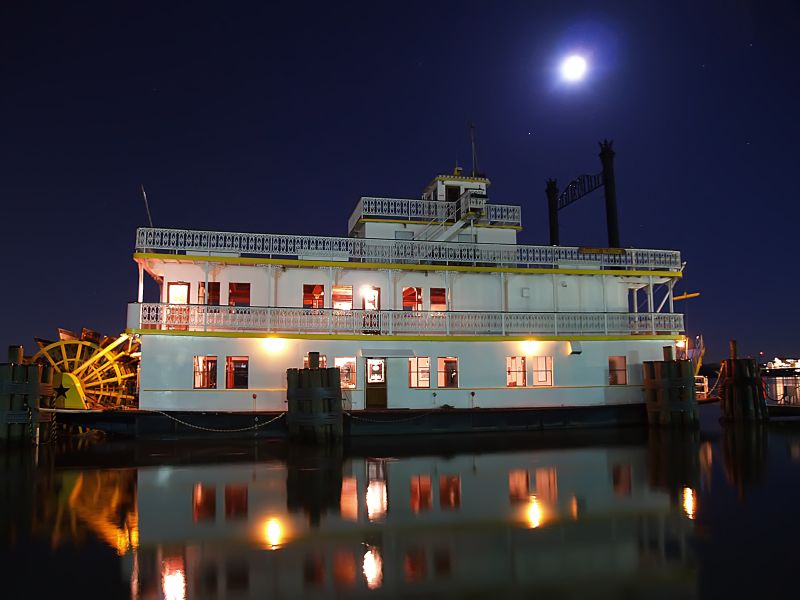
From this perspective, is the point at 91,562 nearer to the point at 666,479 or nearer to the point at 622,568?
the point at 622,568

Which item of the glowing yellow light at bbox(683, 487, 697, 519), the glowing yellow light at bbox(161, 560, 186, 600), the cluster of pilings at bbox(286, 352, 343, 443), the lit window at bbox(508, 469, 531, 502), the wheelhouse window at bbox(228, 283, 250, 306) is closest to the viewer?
the glowing yellow light at bbox(161, 560, 186, 600)

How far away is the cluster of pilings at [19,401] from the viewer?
1725 cm

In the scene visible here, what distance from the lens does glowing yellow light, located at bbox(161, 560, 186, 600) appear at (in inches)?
229

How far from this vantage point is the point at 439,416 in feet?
66.5

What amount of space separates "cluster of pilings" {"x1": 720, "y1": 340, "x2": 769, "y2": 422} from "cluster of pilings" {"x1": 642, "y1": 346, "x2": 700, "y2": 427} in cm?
374

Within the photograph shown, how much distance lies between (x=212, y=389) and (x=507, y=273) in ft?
37.2

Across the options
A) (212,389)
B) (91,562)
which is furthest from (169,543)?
(212,389)

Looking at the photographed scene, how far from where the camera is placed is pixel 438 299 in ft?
75.9

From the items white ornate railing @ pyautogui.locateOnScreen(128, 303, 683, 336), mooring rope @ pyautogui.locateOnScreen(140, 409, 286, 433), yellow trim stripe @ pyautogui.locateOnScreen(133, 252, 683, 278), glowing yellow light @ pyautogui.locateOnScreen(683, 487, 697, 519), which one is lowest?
glowing yellow light @ pyautogui.locateOnScreen(683, 487, 697, 519)

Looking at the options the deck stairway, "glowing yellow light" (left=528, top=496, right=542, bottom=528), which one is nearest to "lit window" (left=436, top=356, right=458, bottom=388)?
the deck stairway

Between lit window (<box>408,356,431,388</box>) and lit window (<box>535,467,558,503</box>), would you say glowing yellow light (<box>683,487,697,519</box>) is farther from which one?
lit window (<box>408,356,431,388</box>)

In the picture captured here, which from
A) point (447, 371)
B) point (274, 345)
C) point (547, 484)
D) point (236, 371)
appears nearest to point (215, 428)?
point (236, 371)

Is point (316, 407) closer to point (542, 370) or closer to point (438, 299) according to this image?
point (438, 299)

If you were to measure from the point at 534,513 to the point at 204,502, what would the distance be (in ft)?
17.0
